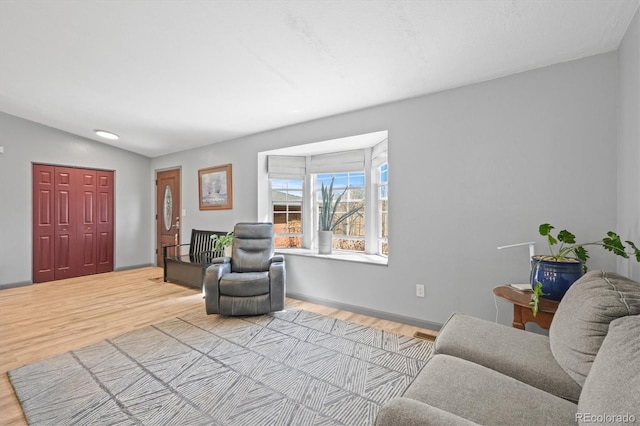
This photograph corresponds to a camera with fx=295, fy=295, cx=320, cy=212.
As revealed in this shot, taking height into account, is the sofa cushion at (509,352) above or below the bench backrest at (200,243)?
below

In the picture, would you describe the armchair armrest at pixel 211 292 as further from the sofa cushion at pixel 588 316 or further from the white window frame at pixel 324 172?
the sofa cushion at pixel 588 316

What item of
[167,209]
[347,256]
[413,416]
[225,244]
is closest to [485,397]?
[413,416]

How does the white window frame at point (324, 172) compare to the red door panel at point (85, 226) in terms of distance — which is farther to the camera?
the red door panel at point (85, 226)

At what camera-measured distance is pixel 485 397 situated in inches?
42.2

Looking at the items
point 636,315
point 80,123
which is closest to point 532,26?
point 636,315

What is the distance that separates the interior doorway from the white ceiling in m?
2.27

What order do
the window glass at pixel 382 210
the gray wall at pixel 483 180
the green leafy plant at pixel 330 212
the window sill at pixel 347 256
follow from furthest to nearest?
the green leafy plant at pixel 330 212
the window glass at pixel 382 210
the window sill at pixel 347 256
the gray wall at pixel 483 180

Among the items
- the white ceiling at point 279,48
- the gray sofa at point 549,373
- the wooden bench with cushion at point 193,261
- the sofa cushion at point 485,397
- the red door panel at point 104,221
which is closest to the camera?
the gray sofa at point 549,373

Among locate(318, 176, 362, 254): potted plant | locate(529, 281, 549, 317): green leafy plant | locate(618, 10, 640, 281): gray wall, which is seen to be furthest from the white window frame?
locate(618, 10, 640, 281): gray wall

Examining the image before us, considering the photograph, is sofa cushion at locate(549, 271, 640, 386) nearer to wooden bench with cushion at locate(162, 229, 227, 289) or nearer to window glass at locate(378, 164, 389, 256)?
window glass at locate(378, 164, 389, 256)

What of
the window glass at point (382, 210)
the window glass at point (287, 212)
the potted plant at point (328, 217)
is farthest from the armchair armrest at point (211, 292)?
the window glass at point (382, 210)

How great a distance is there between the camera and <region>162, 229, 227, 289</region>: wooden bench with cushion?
4250mm

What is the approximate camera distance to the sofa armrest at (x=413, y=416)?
857mm

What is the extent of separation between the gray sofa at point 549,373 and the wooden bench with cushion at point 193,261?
3477mm
